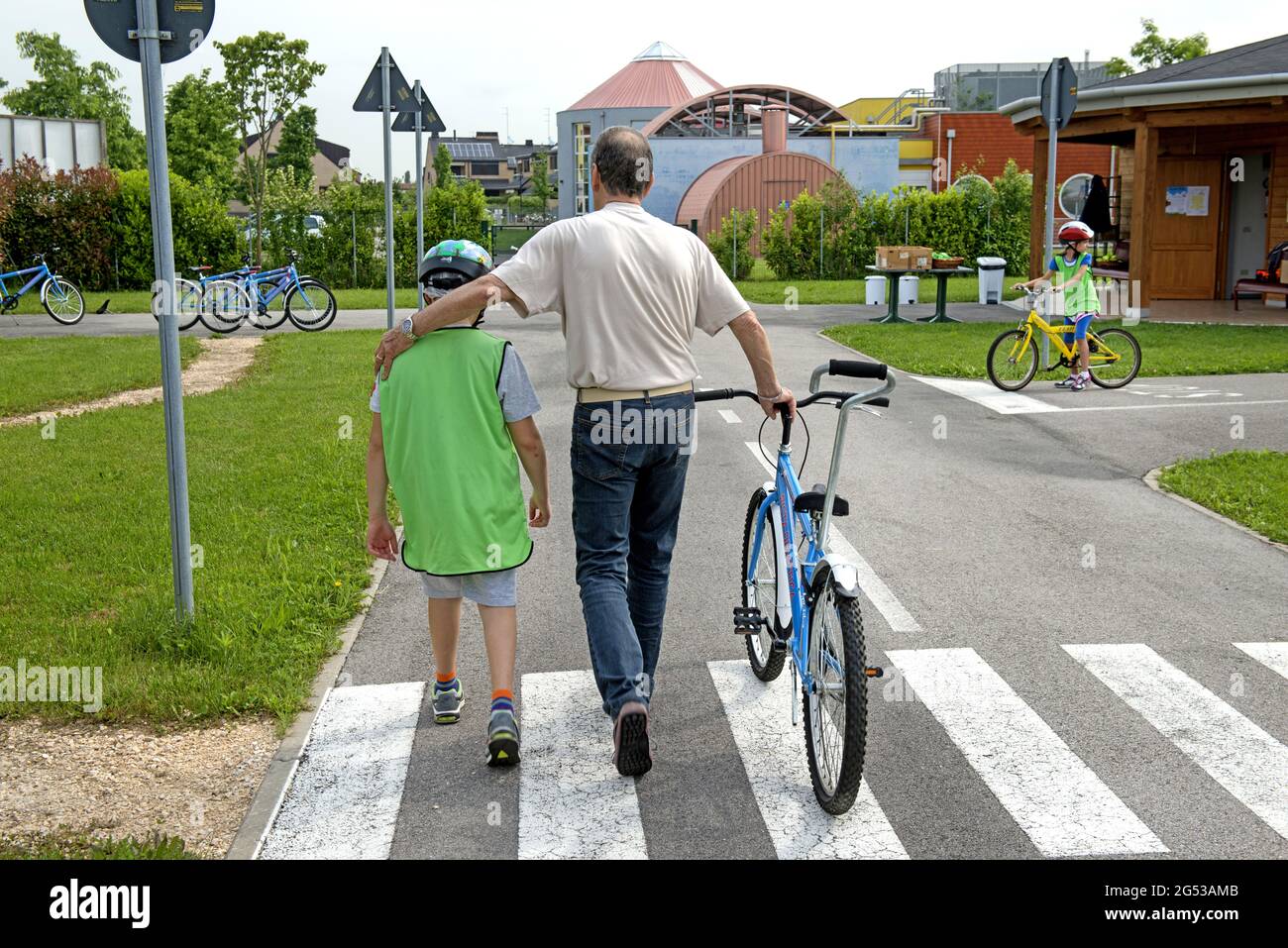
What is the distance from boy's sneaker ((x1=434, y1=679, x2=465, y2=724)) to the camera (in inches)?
205

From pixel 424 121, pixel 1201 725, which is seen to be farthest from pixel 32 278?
pixel 1201 725

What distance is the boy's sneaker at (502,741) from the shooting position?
4.75 m

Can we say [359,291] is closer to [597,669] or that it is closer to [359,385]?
[359,385]

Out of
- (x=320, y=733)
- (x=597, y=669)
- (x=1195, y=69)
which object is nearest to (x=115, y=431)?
(x=320, y=733)

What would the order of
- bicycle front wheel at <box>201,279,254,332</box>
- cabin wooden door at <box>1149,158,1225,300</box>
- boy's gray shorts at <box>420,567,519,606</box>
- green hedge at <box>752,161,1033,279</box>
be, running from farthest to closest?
green hedge at <box>752,161,1033,279</box> → cabin wooden door at <box>1149,158,1225,300</box> → bicycle front wheel at <box>201,279,254,332</box> → boy's gray shorts at <box>420,567,519,606</box>

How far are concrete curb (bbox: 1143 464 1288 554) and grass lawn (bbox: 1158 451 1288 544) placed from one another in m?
0.04

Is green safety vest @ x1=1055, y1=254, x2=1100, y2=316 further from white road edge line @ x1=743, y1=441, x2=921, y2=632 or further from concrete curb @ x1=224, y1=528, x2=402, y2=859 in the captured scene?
concrete curb @ x1=224, y1=528, x2=402, y2=859

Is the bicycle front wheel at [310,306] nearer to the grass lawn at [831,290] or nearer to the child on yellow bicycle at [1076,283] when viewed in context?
the grass lawn at [831,290]

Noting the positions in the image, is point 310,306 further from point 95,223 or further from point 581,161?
point 581,161

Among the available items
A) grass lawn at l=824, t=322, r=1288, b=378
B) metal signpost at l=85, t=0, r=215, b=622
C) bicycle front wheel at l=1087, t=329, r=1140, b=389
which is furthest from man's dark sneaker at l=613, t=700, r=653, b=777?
grass lawn at l=824, t=322, r=1288, b=378

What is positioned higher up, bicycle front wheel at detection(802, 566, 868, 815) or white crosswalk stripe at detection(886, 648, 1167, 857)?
bicycle front wheel at detection(802, 566, 868, 815)

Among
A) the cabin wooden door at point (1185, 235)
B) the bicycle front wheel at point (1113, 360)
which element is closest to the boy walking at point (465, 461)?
the bicycle front wheel at point (1113, 360)

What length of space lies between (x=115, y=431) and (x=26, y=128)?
32.6 m

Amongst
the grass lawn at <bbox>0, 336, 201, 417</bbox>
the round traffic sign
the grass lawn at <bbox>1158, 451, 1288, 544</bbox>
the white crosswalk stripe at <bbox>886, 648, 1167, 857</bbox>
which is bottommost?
the white crosswalk stripe at <bbox>886, 648, 1167, 857</bbox>
